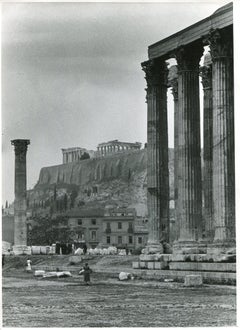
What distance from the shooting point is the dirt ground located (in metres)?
20.5

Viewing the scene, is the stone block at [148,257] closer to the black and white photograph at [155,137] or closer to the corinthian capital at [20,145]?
the black and white photograph at [155,137]

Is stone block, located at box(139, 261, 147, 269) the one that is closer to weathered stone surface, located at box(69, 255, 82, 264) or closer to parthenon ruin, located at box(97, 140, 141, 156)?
weathered stone surface, located at box(69, 255, 82, 264)

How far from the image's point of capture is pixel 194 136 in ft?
127

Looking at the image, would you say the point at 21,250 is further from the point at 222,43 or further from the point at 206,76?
the point at 222,43

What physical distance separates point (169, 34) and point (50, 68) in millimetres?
6133

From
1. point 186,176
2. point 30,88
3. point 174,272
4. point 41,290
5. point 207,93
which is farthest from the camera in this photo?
point 207,93

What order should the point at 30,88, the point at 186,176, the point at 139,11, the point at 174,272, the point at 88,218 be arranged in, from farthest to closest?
the point at 88,218, the point at 30,88, the point at 186,176, the point at 174,272, the point at 139,11

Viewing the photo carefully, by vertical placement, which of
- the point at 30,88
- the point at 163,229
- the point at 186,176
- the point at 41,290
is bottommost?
the point at 41,290

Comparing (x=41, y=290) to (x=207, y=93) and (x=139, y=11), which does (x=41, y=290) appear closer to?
(x=139, y=11)

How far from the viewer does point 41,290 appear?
32719 mm

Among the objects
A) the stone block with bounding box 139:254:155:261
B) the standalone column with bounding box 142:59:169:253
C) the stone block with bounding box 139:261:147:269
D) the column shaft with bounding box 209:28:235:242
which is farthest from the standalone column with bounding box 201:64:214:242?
the column shaft with bounding box 209:28:235:242

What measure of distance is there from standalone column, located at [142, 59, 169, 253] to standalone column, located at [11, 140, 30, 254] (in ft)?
97.4

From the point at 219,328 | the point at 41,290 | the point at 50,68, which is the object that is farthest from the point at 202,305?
the point at 50,68

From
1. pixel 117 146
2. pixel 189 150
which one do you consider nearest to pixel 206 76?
pixel 189 150
